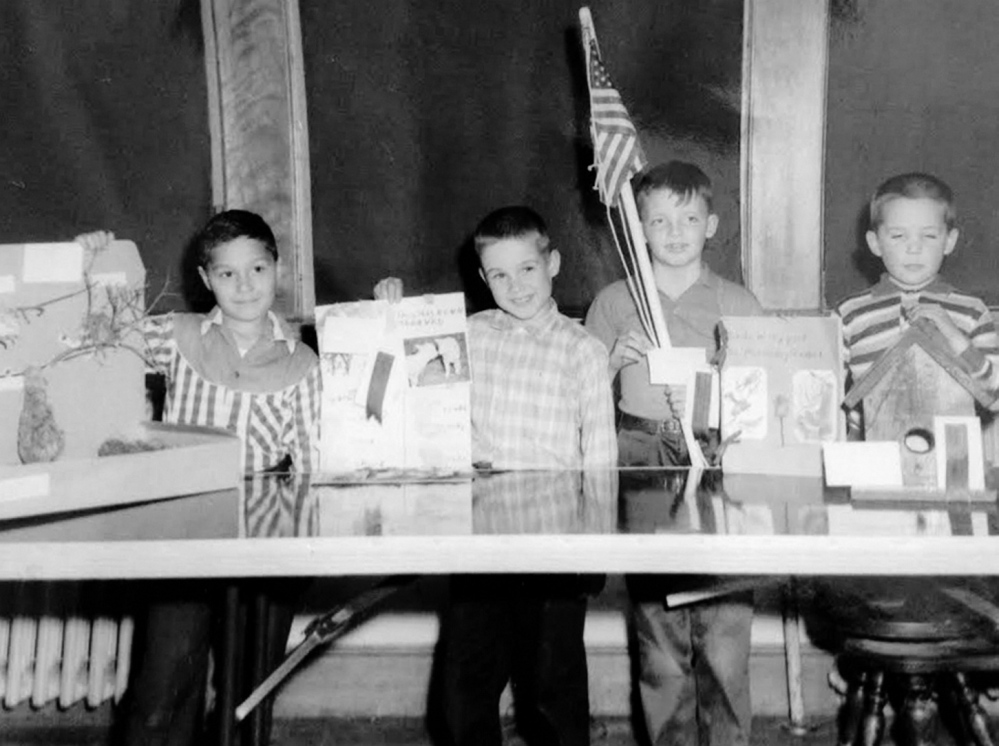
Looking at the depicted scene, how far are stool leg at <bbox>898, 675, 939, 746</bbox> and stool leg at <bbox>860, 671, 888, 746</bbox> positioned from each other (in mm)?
115

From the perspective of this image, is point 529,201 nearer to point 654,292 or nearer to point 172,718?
point 654,292

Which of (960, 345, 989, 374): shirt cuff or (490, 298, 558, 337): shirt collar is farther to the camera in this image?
(490, 298, 558, 337): shirt collar

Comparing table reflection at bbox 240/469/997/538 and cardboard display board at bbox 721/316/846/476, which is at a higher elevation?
cardboard display board at bbox 721/316/846/476

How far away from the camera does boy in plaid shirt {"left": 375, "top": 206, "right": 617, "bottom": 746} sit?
224 centimetres

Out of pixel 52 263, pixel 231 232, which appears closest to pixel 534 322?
pixel 231 232

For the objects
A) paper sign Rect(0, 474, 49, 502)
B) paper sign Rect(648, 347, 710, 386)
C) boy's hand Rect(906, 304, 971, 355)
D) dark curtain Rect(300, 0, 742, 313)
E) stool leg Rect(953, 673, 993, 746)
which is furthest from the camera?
dark curtain Rect(300, 0, 742, 313)

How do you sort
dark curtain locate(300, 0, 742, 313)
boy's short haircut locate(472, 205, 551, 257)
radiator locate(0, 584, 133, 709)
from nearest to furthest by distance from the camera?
boy's short haircut locate(472, 205, 551, 257) < radiator locate(0, 584, 133, 709) < dark curtain locate(300, 0, 742, 313)

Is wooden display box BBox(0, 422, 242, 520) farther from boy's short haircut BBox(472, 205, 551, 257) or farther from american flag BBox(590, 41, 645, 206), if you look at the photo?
american flag BBox(590, 41, 645, 206)

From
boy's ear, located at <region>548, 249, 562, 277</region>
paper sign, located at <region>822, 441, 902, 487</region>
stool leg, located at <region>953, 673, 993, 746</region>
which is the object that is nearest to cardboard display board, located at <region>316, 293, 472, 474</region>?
boy's ear, located at <region>548, 249, 562, 277</region>

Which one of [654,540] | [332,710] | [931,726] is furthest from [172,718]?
[931,726]

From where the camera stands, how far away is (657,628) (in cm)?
241

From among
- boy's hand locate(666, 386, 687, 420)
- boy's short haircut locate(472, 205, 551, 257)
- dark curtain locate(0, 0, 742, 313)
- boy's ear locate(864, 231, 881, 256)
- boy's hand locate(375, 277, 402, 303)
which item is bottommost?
boy's hand locate(666, 386, 687, 420)

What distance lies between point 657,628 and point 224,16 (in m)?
2.03

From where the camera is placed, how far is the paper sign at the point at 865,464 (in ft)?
6.10
